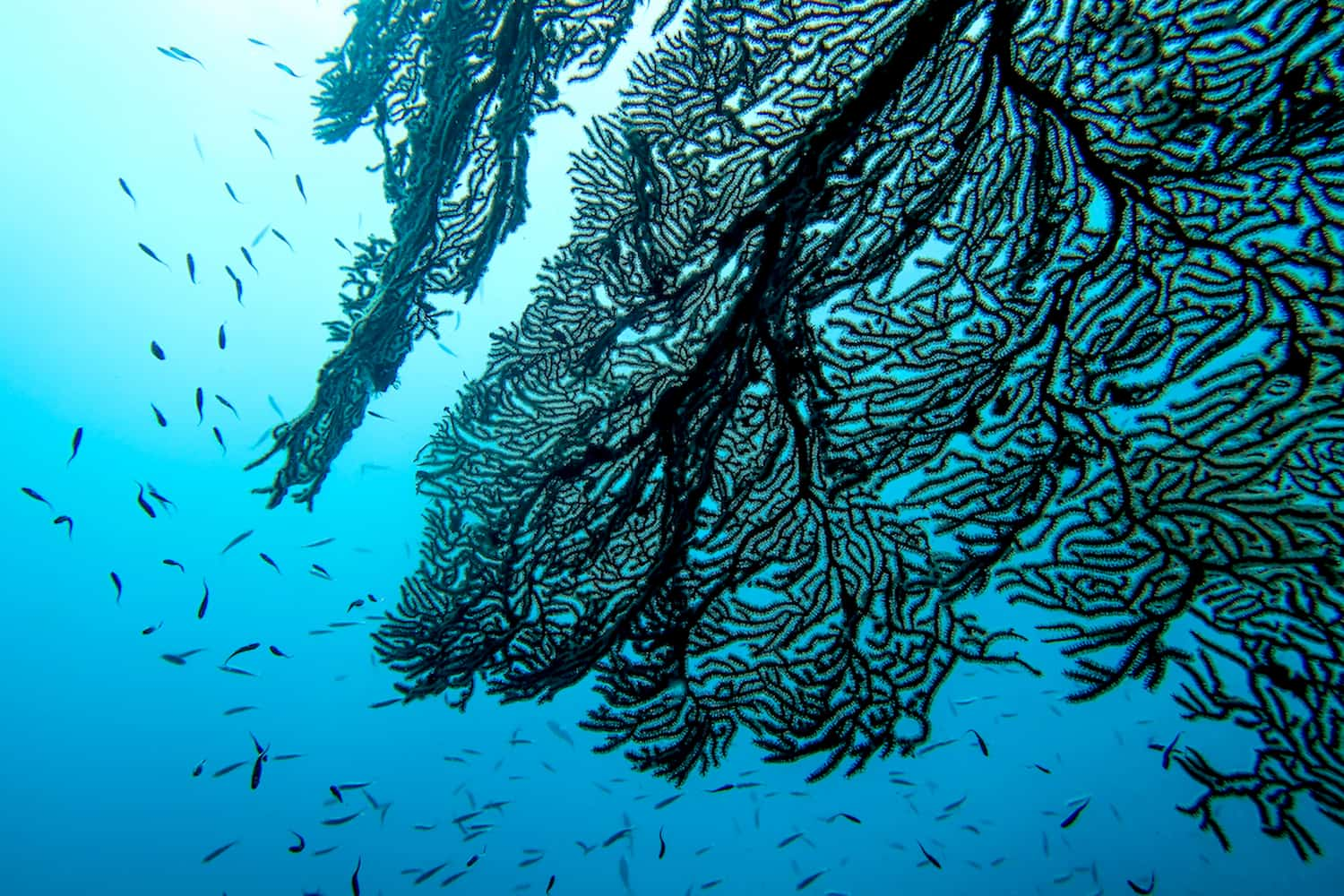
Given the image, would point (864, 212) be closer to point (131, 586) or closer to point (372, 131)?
point (372, 131)

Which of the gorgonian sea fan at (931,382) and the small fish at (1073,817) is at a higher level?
the gorgonian sea fan at (931,382)

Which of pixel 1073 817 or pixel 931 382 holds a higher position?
pixel 931 382

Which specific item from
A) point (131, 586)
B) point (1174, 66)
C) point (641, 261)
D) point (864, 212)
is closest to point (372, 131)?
point (641, 261)

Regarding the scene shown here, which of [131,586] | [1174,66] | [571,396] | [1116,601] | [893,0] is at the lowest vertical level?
[131,586]

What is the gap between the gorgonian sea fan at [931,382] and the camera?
2586 millimetres

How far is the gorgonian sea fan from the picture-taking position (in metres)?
2.59

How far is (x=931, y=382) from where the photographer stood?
10.00 feet

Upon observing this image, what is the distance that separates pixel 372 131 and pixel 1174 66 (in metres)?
5.16

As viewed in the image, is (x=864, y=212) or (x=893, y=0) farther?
(x=864, y=212)

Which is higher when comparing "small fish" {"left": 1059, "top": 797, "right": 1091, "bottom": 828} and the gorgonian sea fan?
the gorgonian sea fan

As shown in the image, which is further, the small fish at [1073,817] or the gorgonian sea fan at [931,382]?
the small fish at [1073,817]

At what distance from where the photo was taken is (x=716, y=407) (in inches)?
137

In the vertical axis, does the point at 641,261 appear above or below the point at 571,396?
Answer: above

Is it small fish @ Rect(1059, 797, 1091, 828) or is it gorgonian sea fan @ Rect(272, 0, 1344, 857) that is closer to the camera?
gorgonian sea fan @ Rect(272, 0, 1344, 857)
